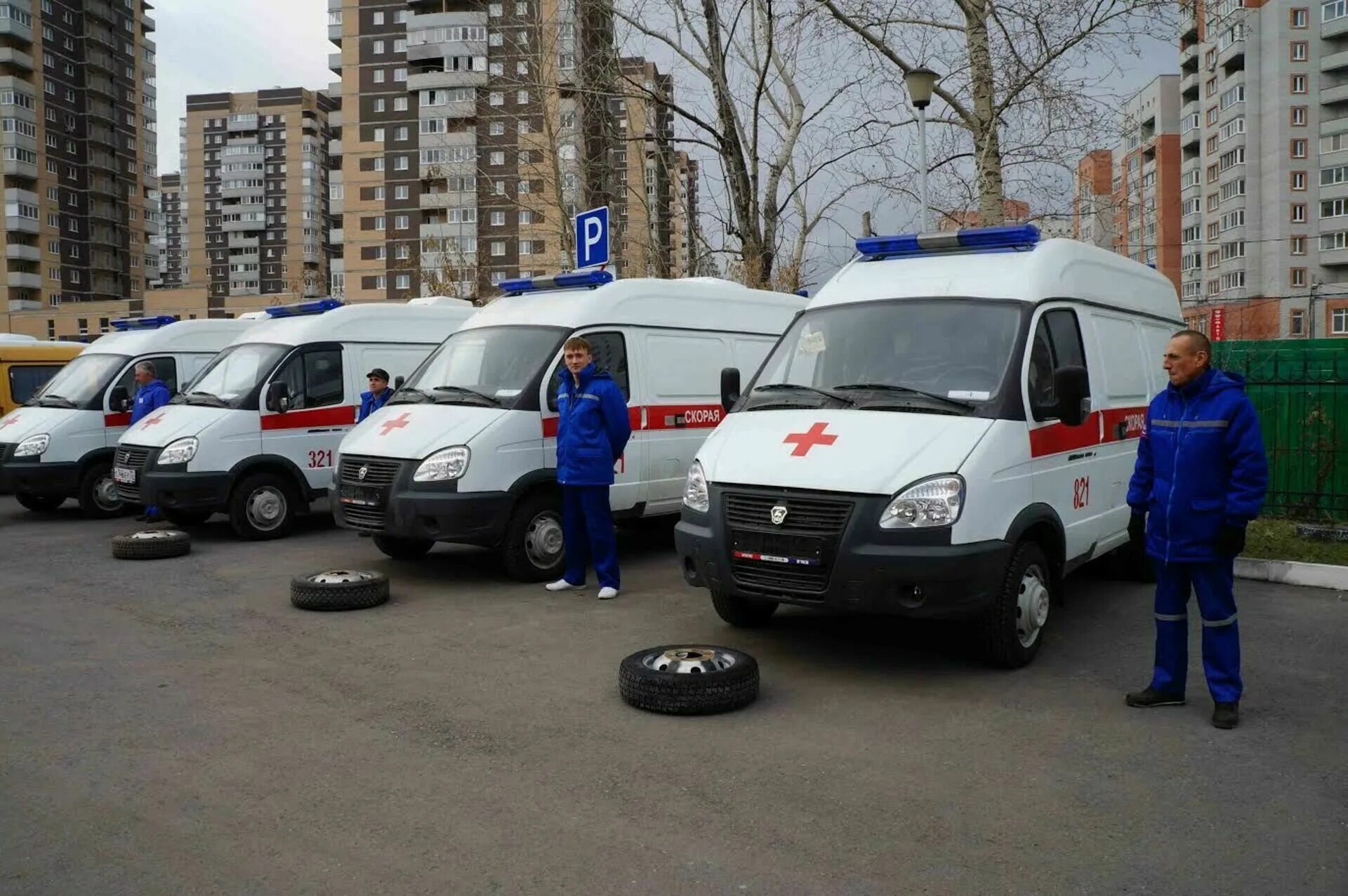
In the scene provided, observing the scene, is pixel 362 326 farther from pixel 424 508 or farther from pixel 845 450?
pixel 845 450

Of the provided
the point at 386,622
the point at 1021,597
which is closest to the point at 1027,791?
the point at 1021,597

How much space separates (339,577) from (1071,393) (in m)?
5.44

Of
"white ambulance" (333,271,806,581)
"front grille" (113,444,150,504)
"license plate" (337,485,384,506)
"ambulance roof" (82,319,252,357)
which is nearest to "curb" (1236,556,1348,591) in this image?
"white ambulance" (333,271,806,581)

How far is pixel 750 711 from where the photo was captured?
19.1 feet

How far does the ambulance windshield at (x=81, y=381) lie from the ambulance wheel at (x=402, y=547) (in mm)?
6185

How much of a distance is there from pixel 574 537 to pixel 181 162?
551 ft

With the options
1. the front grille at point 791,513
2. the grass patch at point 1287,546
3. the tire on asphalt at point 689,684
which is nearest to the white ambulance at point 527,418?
the front grille at point 791,513

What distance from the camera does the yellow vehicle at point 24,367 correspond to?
1772cm

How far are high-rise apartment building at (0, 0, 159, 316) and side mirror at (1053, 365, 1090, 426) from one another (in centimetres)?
9444

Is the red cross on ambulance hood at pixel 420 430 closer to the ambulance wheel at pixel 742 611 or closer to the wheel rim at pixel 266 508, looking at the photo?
the ambulance wheel at pixel 742 611

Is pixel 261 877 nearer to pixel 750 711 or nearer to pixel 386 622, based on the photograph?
pixel 750 711

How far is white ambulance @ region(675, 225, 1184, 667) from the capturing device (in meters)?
6.03

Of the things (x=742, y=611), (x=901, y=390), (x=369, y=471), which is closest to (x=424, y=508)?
(x=369, y=471)

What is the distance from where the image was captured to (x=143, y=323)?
1645 centimetres
